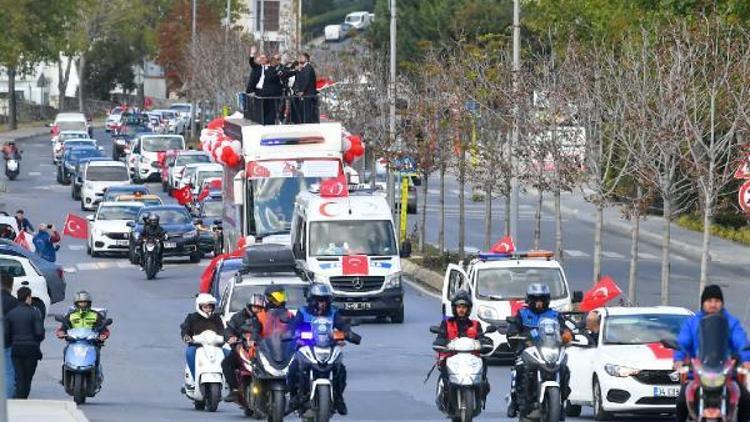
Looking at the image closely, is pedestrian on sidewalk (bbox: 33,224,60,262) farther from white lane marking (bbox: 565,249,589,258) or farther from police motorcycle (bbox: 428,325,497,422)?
police motorcycle (bbox: 428,325,497,422)

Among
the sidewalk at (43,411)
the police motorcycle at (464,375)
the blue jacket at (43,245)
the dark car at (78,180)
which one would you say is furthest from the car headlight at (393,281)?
the dark car at (78,180)

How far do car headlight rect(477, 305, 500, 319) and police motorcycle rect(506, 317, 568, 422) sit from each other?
10.3 m

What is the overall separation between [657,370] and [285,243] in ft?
54.6

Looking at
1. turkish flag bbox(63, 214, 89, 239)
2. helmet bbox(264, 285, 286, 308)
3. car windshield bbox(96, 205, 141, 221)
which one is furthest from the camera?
car windshield bbox(96, 205, 141, 221)

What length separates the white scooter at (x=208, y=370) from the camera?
25266mm

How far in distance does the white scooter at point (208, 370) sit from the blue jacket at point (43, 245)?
2066 centimetres

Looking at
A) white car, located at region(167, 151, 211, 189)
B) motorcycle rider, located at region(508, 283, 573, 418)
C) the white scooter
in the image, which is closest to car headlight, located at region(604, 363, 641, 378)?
motorcycle rider, located at region(508, 283, 573, 418)

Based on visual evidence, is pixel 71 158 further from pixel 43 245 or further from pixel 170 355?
pixel 170 355

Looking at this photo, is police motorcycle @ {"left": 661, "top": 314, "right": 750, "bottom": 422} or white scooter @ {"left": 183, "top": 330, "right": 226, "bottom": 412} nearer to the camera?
police motorcycle @ {"left": 661, "top": 314, "right": 750, "bottom": 422}

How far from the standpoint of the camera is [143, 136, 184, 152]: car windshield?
267 ft

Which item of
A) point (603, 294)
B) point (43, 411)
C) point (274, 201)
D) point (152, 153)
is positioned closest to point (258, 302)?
point (43, 411)

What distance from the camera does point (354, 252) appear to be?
38312 millimetres

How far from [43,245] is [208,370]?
21.2 meters

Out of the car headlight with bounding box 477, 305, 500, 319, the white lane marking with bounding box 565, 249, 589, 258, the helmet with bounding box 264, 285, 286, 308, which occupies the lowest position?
the white lane marking with bounding box 565, 249, 589, 258
